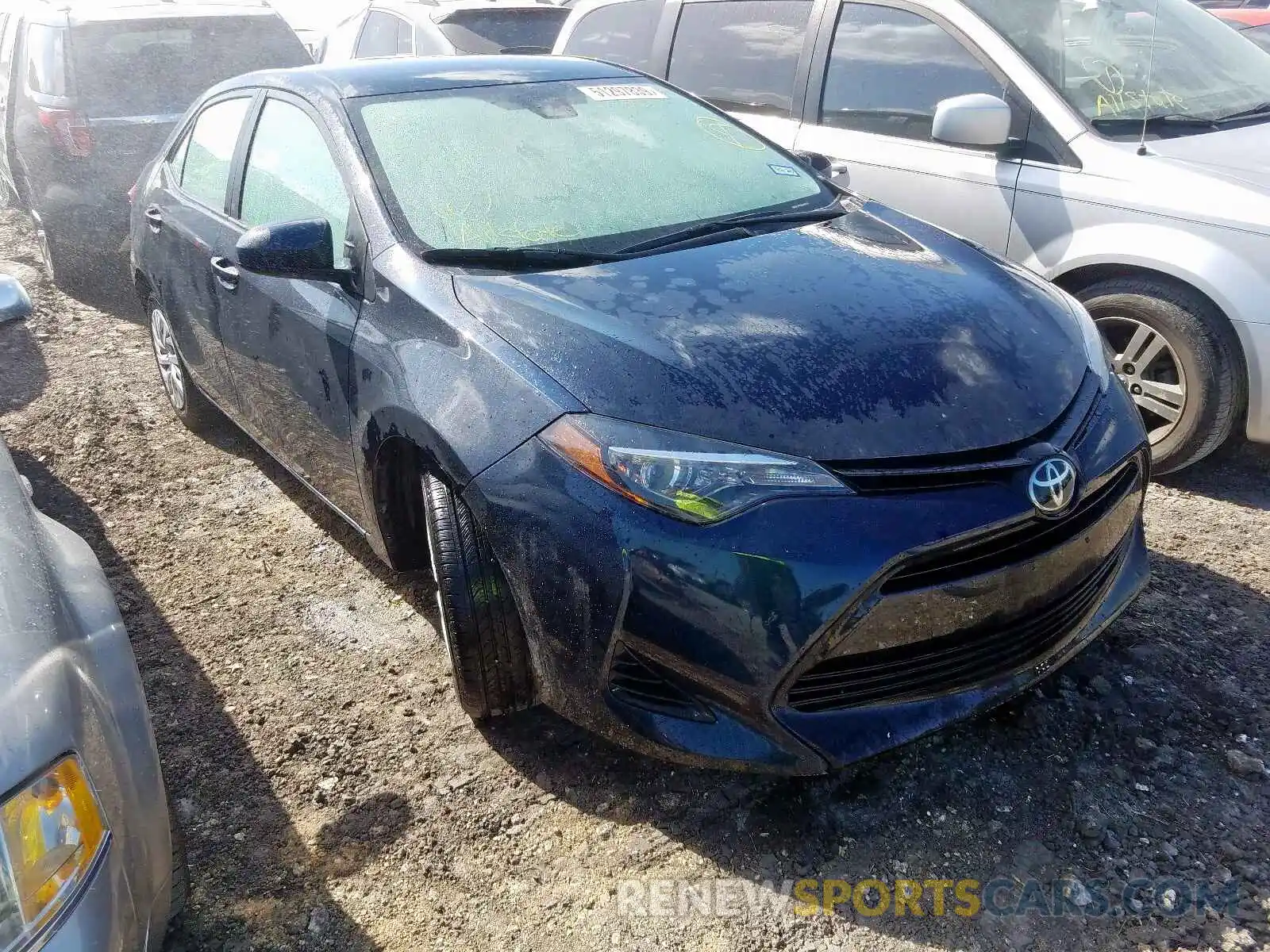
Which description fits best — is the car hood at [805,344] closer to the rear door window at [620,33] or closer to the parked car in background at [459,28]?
the rear door window at [620,33]

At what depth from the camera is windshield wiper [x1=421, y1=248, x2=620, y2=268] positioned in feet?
8.39

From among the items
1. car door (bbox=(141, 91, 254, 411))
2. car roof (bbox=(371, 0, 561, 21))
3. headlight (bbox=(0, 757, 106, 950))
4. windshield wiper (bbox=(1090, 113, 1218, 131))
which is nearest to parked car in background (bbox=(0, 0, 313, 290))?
car roof (bbox=(371, 0, 561, 21))

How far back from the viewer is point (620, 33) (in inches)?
207

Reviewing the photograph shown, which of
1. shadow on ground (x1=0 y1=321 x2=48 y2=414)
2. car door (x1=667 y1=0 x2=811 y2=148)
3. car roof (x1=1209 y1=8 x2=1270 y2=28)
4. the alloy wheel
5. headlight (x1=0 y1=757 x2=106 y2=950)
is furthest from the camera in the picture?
car roof (x1=1209 y1=8 x2=1270 y2=28)

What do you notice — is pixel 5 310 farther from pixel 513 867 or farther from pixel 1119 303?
pixel 1119 303

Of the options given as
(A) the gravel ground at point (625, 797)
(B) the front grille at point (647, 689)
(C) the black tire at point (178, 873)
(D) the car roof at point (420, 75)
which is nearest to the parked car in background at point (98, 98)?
(D) the car roof at point (420, 75)

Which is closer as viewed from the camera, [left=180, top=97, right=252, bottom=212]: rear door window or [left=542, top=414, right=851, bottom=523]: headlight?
[left=542, top=414, right=851, bottom=523]: headlight

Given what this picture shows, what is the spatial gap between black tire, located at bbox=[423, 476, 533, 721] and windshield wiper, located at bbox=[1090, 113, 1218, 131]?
2841mm

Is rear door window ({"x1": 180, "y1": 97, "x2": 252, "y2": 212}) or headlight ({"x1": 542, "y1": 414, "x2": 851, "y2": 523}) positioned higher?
rear door window ({"x1": 180, "y1": 97, "x2": 252, "y2": 212})

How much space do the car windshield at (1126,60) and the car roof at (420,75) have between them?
5.05 feet

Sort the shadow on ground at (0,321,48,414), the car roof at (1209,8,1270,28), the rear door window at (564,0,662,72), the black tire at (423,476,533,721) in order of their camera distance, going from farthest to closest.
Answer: the car roof at (1209,8,1270,28) → the rear door window at (564,0,662,72) → the shadow on ground at (0,321,48,414) → the black tire at (423,476,533,721)

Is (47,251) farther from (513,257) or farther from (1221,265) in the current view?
(1221,265)

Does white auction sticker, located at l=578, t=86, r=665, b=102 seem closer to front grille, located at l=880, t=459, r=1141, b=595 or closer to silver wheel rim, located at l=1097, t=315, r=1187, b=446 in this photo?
silver wheel rim, located at l=1097, t=315, r=1187, b=446

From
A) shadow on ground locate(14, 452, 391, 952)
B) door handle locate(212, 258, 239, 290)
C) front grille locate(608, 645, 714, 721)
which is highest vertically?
door handle locate(212, 258, 239, 290)
